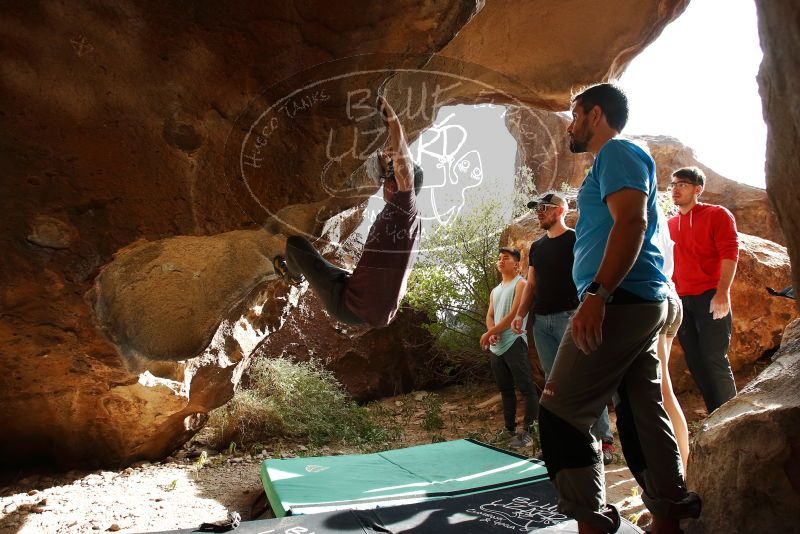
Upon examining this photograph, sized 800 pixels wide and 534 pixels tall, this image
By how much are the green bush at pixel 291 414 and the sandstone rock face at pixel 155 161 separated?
5.34 ft

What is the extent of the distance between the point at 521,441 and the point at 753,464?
3.03 metres

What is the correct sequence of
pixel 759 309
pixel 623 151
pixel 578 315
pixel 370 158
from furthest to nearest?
1. pixel 759 309
2. pixel 370 158
3. pixel 623 151
4. pixel 578 315

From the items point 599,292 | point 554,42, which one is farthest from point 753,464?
point 554,42

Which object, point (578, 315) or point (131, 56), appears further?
point (131, 56)

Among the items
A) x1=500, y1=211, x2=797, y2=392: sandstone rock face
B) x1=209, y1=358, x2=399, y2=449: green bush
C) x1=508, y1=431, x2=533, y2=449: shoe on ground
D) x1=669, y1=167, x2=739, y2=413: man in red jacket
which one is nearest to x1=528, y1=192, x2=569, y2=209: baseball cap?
x1=669, y1=167, x2=739, y2=413: man in red jacket

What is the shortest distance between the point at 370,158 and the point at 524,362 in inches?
105

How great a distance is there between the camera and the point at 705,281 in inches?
141

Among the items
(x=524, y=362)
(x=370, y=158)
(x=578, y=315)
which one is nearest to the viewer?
(x=578, y=315)

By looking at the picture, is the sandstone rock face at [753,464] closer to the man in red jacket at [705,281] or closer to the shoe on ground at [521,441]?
the man in red jacket at [705,281]

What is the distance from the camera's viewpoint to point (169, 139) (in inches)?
120

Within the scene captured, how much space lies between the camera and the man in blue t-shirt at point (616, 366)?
6.64 feet

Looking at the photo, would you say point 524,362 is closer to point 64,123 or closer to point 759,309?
point 759,309

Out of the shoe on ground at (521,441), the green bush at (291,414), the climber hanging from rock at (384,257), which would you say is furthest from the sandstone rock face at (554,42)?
the green bush at (291,414)

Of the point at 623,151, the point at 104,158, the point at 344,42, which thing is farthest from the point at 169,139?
the point at 623,151
